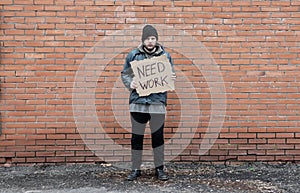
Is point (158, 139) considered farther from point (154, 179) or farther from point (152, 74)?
point (152, 74)

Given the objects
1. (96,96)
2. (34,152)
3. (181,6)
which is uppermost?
(181,6)

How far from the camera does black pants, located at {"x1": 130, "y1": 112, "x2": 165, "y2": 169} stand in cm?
474

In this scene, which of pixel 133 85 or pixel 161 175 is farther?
pixel 161 175

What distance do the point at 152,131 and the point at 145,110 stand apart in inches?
10.6

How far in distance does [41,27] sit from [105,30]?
2.63 feet

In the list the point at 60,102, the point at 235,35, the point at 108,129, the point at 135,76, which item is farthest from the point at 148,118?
the point at 235,35

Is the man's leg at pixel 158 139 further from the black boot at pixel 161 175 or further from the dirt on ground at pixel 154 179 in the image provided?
the dirt on ground at pixel 154 179

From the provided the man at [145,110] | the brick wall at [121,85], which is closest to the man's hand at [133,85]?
the man at [145,110]

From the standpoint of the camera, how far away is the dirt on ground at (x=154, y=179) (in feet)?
14.7

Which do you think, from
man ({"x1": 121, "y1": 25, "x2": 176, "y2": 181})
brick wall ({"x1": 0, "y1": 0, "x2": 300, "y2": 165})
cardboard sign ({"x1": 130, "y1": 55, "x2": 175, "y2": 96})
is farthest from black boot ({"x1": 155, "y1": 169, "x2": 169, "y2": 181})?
cardboard sign ({"x1": 130, "y1": 55, "x2": 175, "y2": 96})

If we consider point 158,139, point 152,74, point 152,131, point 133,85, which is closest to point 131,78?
point 133,85

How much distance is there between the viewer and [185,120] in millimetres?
5445

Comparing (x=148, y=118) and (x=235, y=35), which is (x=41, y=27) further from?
(x=235, y=35)

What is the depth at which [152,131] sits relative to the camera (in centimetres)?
479
